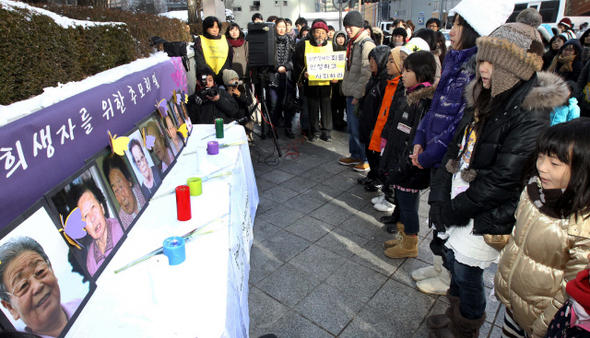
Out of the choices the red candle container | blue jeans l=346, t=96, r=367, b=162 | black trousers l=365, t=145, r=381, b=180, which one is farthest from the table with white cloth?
blue jeans l=346, t=96, r=367, b=162

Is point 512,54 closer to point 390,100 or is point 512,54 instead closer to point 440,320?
point 440,320

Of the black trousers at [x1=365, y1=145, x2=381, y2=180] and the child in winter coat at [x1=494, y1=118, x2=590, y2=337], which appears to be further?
the black trousers at [x1=365, y1=145, x2=381, y2=180]

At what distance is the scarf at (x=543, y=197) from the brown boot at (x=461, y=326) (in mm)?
999

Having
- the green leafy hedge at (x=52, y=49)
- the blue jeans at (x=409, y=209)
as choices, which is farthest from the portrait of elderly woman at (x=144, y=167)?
→ the blue jeans at (x=409, y=209)

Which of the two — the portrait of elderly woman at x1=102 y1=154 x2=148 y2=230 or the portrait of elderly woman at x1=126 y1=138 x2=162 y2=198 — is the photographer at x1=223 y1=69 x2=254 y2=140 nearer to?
the portrait of elderly woman at x1=126 y1=138 x2=162 y2=198

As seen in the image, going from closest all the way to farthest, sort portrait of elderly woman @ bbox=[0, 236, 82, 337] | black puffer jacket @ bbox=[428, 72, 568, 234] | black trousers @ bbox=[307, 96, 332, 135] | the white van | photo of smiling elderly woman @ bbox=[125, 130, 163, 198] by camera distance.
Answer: portrait of elderly woman @ bbox=[0, 236, 82, 337] < black puffer jacket @ bbox=[428, 72, 568, 234] < photo of smiling elderly woman @ bbox=[125, 130, 163, 198] < black trousers @ bbox=[307, 96, 332, 135] < the white van

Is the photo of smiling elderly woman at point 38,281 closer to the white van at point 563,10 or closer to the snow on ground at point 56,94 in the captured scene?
the snow on ground at point 56,94

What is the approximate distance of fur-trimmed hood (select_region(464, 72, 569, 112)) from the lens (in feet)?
5.61

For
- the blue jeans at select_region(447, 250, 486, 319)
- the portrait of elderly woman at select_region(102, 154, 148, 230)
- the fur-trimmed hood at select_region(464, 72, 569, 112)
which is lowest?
the blue jeans at select_region(447, 250, 486, 319)

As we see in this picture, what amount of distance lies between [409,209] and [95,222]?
8.04 feet

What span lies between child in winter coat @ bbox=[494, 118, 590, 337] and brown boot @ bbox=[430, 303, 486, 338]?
1.63 ft

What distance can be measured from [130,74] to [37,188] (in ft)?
5.37

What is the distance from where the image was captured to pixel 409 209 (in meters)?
3.21

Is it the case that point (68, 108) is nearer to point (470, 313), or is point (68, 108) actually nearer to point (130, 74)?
point (130, 74)
